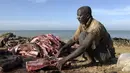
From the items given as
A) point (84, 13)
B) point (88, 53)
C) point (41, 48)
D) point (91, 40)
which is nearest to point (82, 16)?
point (84, 13)

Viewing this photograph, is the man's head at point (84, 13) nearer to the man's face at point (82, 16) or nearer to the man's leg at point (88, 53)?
the man's face at point (82, 16)

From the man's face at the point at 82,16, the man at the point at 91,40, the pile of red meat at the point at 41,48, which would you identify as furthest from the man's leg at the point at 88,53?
the pile of red meat at the point at 41,48

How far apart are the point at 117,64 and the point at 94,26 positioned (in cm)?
121

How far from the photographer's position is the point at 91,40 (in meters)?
7.65

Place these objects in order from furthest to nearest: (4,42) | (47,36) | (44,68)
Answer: (4,42) < (47,36) < (44,68)

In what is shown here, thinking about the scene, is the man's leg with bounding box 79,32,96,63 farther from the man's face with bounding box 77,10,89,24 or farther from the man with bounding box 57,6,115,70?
the man's face with bounding box 77,10,89,24

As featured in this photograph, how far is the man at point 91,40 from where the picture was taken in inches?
301

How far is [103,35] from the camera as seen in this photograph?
26.1 ft

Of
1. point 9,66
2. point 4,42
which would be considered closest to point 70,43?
point 9,66

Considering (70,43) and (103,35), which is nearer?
(103,35)

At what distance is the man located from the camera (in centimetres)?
763

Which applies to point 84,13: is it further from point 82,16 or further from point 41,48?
point 41,48

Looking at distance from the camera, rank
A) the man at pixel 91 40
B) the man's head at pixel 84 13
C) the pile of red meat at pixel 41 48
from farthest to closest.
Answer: the pile of red meat at pixel 41 48, the man's head at pixel 84 13, the man at pixel 91 40

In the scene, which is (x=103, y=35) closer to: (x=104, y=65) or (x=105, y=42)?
(x=105, y=42)
